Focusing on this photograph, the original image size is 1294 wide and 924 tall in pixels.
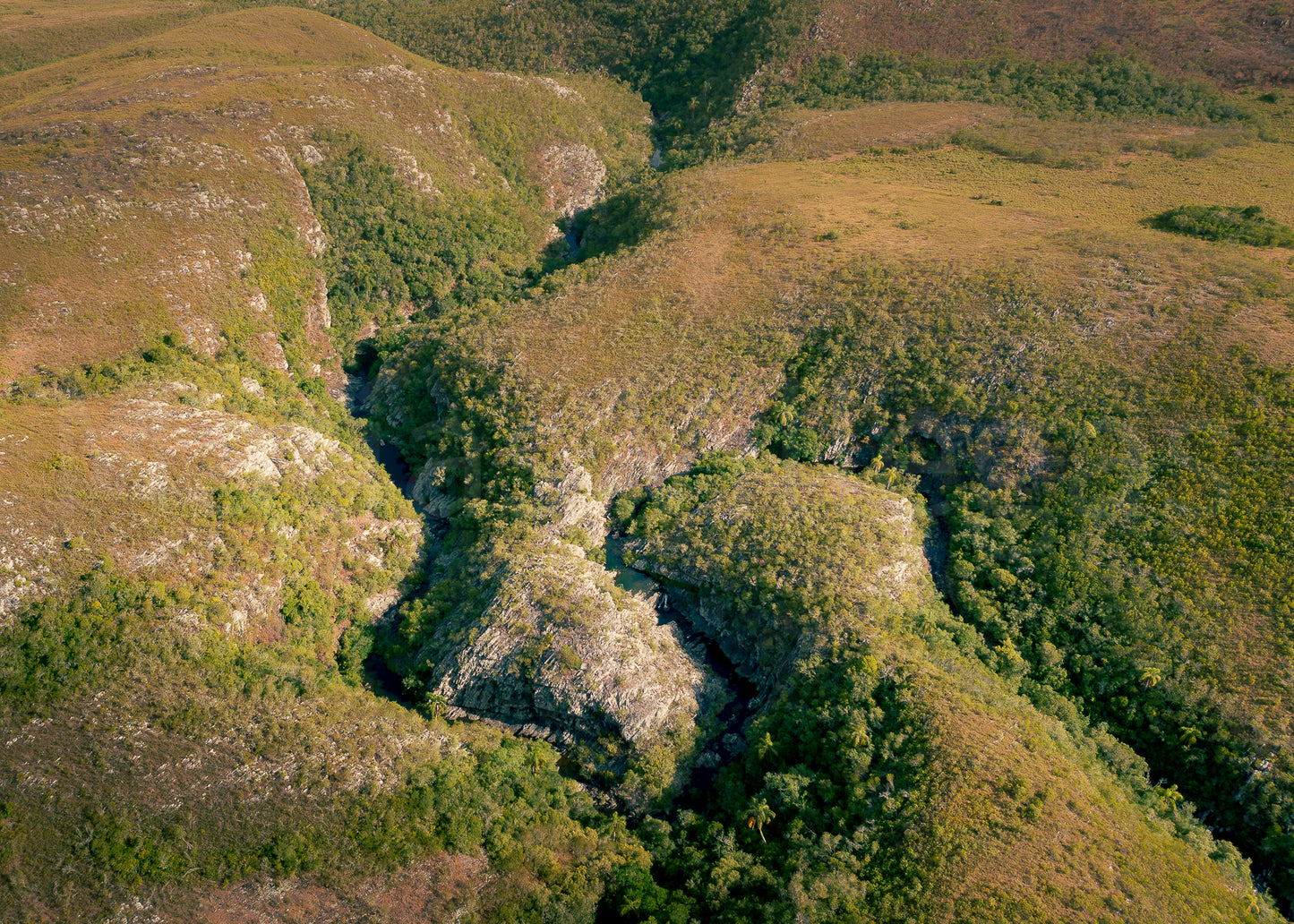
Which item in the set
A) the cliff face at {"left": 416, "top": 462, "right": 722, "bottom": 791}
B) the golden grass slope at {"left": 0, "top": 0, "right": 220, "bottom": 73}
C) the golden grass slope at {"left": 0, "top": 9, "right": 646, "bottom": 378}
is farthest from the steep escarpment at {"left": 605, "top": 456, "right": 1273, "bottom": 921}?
the golden grass slope at {"left": 0, "top": 0, "right": 220, "bottom": 73}

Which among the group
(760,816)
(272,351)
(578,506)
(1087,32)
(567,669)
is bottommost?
(760,816)

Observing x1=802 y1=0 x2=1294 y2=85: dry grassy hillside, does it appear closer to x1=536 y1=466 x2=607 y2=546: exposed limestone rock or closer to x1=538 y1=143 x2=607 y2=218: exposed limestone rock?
x1=538 y1=143 x2=607 y2=218: exposed limestone rock

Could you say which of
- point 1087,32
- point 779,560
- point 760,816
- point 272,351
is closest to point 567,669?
point 760,816

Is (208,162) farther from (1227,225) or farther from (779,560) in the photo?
(1227,225)

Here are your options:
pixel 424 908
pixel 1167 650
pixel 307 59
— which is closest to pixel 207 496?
pixel 424 908

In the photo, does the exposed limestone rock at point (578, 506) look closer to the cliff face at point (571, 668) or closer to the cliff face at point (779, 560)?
the cliff face at point (779, 560)

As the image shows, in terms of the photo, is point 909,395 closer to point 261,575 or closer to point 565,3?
point 261,575

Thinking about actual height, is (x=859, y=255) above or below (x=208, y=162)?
below

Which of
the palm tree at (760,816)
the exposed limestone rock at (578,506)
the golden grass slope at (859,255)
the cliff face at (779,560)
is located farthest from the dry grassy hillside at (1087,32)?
the palm tree at (760,816)
